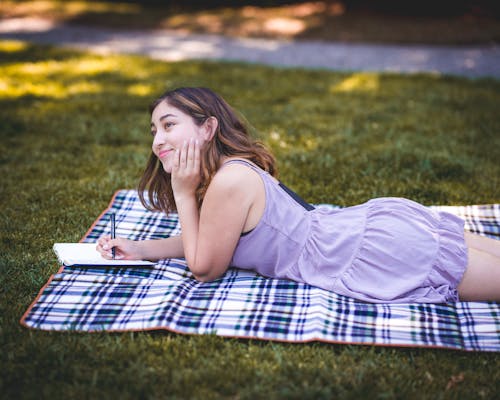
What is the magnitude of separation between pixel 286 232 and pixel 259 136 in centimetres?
74

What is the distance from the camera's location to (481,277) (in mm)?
2648

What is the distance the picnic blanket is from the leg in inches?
2.3

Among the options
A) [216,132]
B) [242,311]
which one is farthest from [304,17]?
[242,311]

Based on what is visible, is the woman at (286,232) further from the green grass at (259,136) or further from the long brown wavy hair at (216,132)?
the green grass at (259,136)

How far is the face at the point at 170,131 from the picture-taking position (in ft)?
8.75

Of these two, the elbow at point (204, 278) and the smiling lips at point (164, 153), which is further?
the elbow at point (204, 278)

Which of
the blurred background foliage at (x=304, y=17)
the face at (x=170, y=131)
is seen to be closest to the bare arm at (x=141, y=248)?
the face at (x=170, y=131)

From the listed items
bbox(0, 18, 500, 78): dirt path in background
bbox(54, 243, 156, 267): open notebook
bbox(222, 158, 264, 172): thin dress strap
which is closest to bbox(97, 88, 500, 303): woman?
bbox(222, 158, 264, 172): thin dress strap

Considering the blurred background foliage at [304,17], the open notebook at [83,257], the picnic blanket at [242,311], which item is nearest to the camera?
the picnic blanket at [242,311]

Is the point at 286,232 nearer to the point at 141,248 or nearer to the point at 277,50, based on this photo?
the point at 141,248

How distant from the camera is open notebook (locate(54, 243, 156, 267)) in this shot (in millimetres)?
2998

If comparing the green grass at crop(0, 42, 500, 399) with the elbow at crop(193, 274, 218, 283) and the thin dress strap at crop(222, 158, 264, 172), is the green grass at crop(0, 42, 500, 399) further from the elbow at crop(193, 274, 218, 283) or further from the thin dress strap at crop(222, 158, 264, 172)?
the thin dress strap at crop(222, 158, 264, 172)

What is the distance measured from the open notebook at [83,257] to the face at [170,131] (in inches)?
26.7

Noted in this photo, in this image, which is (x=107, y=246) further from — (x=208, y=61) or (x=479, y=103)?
(x=208, y=61)
